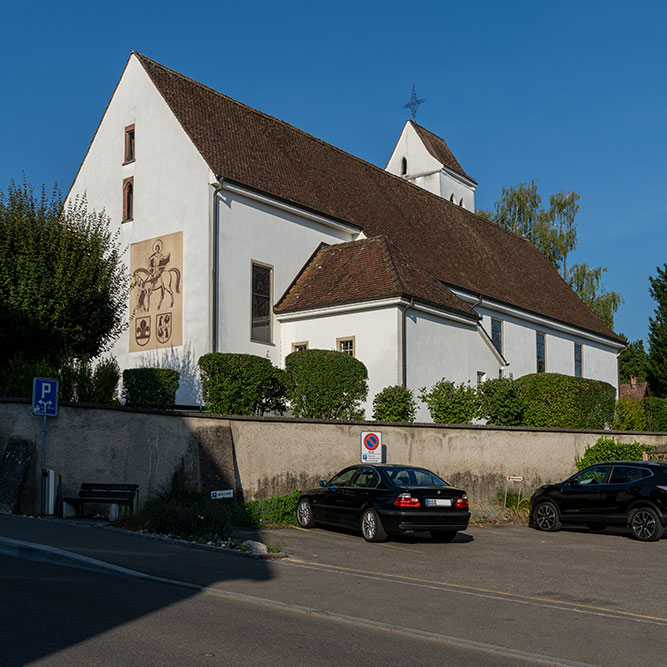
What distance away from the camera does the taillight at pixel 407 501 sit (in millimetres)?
15477

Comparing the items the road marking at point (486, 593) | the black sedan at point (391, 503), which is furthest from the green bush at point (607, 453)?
the road marking at point (486, 593)

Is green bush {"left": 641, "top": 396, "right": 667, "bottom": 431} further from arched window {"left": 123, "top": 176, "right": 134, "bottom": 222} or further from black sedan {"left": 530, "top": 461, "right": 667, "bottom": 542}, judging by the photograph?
arched window {"left": 123, "top": 176, "right": 134, "bottom": 222}

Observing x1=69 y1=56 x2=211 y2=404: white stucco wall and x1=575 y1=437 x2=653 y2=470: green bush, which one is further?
x1=69 y1=56 x2=211 y2=404: white stucco wall

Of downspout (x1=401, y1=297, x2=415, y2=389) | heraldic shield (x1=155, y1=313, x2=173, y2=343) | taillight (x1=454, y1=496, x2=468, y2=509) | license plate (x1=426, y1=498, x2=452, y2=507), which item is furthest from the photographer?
heraldic shield (x1=155, y1=313, x2=173, y2=343)

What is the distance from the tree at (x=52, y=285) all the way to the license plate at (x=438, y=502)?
35.3ft

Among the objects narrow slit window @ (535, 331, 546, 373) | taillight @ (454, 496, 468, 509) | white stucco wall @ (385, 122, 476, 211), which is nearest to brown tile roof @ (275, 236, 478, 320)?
taillight @ (454, 496, 468, 509)

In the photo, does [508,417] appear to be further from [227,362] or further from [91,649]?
[91,649]

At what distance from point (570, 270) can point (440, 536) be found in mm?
48160

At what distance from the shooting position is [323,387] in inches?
888

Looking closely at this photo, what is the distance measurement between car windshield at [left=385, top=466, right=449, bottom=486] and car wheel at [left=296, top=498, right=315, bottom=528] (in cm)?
225

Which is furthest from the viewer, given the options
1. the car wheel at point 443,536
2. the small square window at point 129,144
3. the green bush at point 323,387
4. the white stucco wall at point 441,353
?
the small square window at point 129,144

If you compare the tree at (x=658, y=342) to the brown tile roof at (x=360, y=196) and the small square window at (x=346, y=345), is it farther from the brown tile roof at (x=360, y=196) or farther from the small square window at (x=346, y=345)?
the small square window at (x=346, y=345)

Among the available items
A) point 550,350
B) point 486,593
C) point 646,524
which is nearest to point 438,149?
point 550,350

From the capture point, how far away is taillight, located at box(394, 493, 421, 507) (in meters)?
15.5
